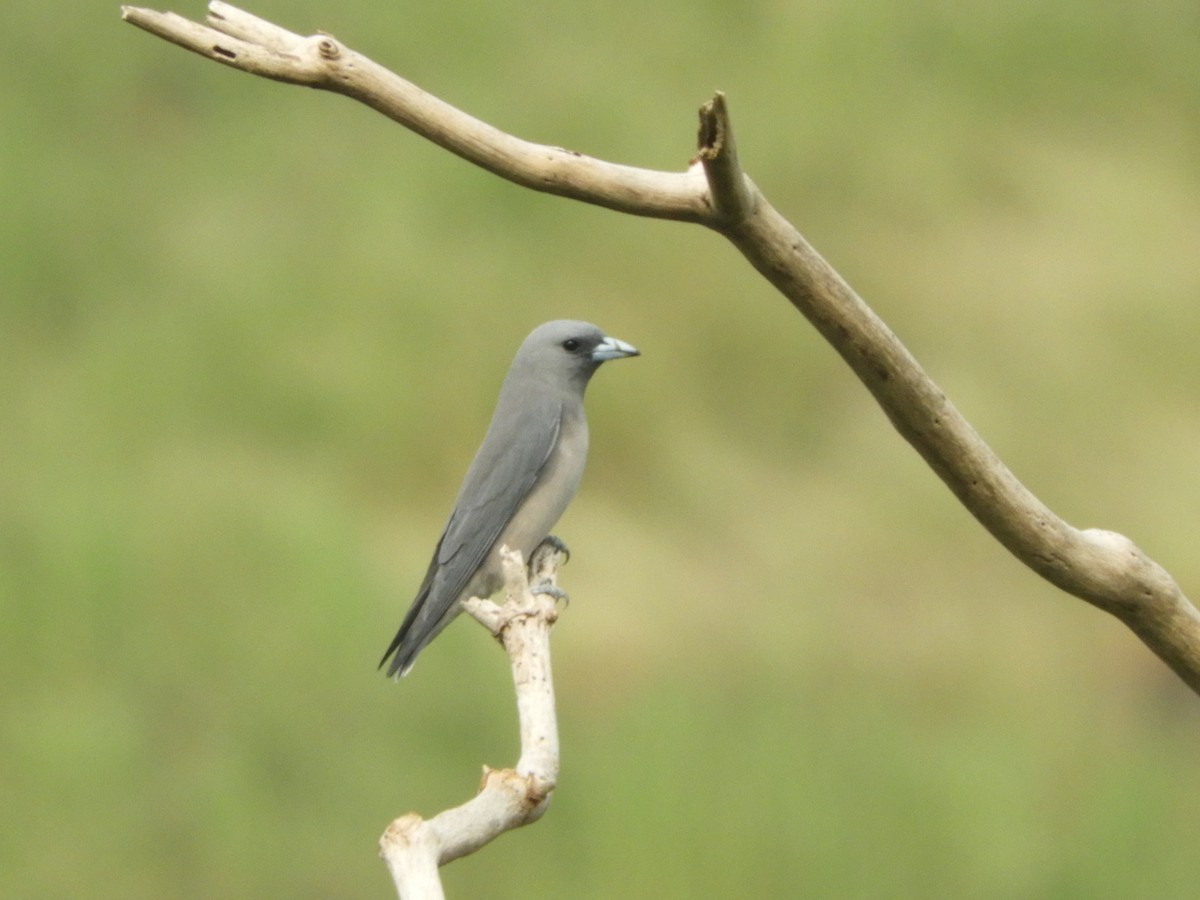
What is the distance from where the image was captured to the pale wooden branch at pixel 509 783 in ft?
7.99

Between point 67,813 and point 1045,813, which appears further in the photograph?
point 1045,813

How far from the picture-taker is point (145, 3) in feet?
23.4

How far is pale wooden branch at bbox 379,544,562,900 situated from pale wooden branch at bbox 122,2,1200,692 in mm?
796

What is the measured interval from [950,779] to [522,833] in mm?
1796

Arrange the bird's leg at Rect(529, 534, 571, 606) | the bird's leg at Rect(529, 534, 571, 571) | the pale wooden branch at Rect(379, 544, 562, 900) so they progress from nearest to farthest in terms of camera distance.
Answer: the pale wooden branch at Rect(379, 544, 562, 900) < the bird's leg at Rect(529, 534, 571, 606) < the bird's leg at Rect(529, 534, 571, 571)

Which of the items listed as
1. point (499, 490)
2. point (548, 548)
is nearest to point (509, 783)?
point (499, 490)

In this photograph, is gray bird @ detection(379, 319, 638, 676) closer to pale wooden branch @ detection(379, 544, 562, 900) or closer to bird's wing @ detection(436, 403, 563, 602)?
bird's wing @ detection(436, 403, 563, 602)

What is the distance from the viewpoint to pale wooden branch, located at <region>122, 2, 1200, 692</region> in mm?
2717

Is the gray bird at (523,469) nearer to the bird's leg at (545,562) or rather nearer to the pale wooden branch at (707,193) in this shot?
the bird's leg at (545,562)

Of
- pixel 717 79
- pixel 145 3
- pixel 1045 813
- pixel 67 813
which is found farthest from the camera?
pixel 717 79

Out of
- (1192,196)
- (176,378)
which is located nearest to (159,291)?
(176,378)

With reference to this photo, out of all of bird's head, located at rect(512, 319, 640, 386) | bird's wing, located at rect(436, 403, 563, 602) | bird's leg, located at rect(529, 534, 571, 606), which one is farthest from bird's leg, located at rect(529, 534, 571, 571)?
bird's head, located at rect(512, 319, 640, 386)

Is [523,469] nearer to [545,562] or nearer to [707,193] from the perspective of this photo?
[545,562]

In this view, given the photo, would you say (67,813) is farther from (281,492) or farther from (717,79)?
(717,79)
